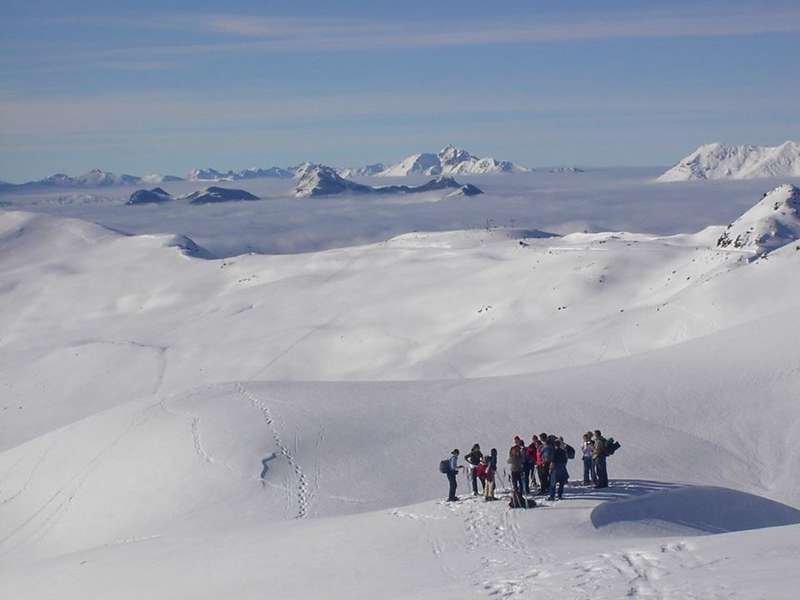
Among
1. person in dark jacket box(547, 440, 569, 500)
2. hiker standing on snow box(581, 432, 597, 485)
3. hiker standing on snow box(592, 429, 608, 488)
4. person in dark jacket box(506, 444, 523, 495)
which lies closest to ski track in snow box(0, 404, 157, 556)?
person in dark jacket box(506, 444, 523, 495)

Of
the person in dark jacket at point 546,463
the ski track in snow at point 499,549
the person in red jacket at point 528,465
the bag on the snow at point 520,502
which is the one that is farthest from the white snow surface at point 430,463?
the person in red jacket at point 528,465

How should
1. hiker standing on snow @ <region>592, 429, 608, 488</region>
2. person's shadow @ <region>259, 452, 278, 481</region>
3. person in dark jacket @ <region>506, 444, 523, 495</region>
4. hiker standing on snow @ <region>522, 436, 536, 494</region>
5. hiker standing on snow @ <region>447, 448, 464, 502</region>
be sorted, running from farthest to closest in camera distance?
person's shadow @ <region>259, 452, 278, 481</region> → hiker standing on snow @ <region>592, 429, 608, 488</region> → hiker standing on snow @ <region>447, 448, 464, 502</region> → hiker standing on snow @ <region>522, 436, 536, 494</region> → person in dark jacket @ <region>506, 444, 523, 495</region>

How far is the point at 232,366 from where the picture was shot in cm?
6788

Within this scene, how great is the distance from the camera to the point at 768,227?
76.1m

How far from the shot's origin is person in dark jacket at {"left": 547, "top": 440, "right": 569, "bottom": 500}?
60.8ft

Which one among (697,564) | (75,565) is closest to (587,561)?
(697,564)

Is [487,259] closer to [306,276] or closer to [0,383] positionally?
[306,276]

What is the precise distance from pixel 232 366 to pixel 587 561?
55981 millimetres

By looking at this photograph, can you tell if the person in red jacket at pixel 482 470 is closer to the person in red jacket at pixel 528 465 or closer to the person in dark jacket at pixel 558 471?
the person in red jacket at pixel 528 465

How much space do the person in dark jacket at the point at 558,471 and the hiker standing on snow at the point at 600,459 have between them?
90 centimetres

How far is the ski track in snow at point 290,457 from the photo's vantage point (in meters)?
23.5

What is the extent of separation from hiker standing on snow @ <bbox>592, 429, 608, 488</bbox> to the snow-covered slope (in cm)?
5626

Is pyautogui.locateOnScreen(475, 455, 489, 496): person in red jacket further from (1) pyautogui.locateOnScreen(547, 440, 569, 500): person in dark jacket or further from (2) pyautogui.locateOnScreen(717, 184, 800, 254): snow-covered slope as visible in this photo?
(2) pyautogui.locateOnScreen(717, 184, 800, 254): snow-covered slope

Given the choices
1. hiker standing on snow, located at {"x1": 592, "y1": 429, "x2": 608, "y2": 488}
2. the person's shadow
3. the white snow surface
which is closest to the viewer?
the white snow surface
